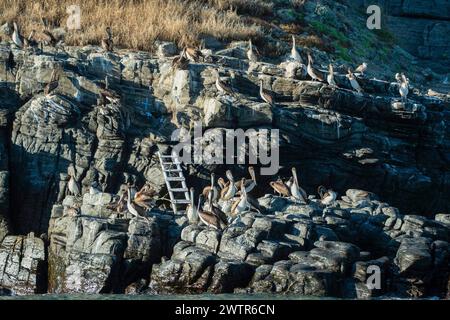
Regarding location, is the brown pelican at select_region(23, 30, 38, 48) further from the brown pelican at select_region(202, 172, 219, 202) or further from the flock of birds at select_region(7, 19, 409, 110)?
the brown pelican at select_region(202, 172, 219, 202)

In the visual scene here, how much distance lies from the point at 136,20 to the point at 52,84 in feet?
24.8

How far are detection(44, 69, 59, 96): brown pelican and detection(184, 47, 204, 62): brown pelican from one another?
4821 millimetres

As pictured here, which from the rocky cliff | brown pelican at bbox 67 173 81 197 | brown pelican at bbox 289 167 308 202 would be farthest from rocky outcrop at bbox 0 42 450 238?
brown pelican at bbox 289 167 308 202

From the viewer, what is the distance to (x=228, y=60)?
4425cm

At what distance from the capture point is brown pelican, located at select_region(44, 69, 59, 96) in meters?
40.2

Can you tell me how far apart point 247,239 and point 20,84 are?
1214 cm

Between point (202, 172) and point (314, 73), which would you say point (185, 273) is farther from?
point (314, 73)

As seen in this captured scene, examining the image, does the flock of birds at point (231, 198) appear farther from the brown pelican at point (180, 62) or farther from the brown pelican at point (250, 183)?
the brown pelican at point (180, 62)

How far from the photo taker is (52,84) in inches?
1590

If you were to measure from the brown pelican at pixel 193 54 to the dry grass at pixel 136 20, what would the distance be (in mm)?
2791

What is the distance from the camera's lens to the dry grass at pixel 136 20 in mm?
45531
